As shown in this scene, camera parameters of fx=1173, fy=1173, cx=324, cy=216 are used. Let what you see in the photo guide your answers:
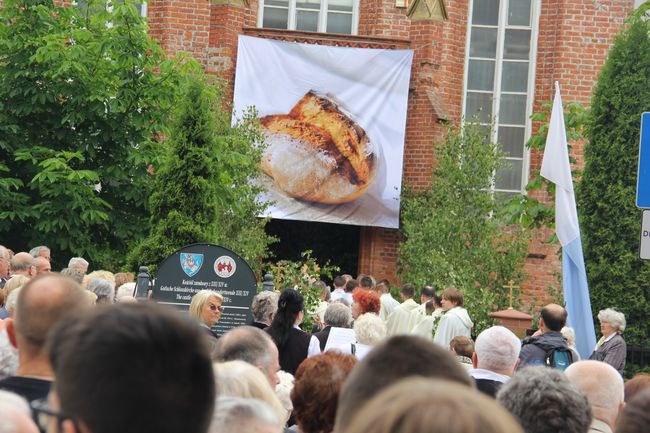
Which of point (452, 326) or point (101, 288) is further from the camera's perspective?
point (452, 326)

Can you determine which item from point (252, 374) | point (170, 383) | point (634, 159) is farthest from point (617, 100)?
point (170, 383)

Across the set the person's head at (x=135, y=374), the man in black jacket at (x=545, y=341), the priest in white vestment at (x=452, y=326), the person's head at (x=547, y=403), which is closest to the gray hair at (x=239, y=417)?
the person's head at (x=135, y=374)

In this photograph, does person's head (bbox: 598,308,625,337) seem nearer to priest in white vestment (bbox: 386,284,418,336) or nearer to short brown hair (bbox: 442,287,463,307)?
short brown hair (bbox: 442,287,463,307)

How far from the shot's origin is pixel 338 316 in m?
10.1

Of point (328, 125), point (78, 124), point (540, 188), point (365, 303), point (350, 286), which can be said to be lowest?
point (350, 286)

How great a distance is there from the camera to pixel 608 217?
1662 cm

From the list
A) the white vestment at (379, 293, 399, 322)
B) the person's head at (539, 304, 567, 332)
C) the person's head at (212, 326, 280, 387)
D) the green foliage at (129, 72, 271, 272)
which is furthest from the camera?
the white vestment at (379, 293, 399, 322)

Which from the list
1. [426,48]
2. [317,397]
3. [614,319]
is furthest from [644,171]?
[426,48]

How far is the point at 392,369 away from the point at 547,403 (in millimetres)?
1579

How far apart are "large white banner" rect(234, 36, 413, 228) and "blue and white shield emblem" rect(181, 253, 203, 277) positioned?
402 inches

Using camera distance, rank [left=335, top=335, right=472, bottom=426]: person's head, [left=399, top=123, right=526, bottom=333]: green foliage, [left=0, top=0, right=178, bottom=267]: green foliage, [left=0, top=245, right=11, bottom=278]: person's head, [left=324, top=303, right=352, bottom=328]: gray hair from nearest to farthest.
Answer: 1. [left=335, top=335, right=472, bottom=426]: person's head
2. [left=324, top=303, right=352, bottom=328]: gray hair
3. [left=0, top=245, right=11, bottom=278]: person's head
4. [left=0, top=0, right=178, bottom=267]: green foliage
5. [left=399, top=123, right=526, bottom=333]: green foliage

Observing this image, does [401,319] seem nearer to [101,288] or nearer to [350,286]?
[350,286]

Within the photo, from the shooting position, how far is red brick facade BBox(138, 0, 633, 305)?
23375 mm

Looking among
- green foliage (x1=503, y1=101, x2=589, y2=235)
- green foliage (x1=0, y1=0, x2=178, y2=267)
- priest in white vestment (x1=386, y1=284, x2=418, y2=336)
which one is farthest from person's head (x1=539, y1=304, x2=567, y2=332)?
green foliage (x1=503, y1=101, x2=589, y2=235)
